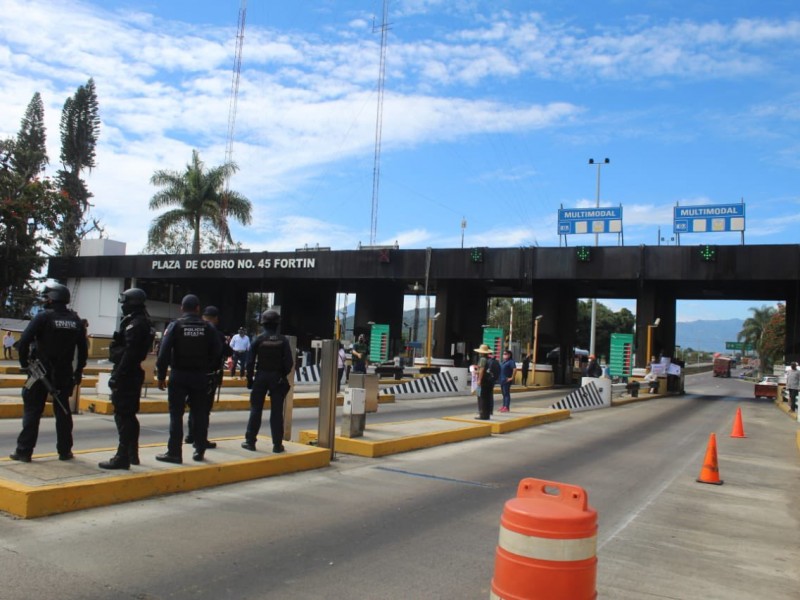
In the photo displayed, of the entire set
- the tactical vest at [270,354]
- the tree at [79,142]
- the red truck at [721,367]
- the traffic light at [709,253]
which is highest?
the tree at [79,142]

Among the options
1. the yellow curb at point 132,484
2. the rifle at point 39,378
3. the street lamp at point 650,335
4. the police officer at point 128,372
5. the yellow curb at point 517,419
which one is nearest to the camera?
the yellow curb at point 132,484

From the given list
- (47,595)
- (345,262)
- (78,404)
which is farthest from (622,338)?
(47,595)

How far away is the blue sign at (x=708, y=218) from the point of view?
32.8 metres

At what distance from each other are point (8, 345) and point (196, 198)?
16.6 meters

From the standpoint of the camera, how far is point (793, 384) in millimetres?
25406

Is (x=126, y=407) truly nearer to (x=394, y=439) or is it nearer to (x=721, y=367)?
(x=394, y=439)

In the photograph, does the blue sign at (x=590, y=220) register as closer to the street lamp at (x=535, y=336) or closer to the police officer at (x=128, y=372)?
the street lamp at (x=535, y=336)

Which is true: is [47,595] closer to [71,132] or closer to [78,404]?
[78,404]

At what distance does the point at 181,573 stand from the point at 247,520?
4.83ft

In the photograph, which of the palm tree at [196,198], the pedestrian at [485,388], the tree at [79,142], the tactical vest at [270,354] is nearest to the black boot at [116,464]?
the tactical vest at [270,354]

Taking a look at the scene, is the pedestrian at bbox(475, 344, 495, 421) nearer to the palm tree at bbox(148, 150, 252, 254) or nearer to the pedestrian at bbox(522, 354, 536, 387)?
the pedestrian at bbox(522, 354, 536, 387)

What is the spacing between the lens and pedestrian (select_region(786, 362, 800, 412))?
999 inches

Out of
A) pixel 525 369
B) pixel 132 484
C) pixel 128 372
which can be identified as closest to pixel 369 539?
pixel 132 484

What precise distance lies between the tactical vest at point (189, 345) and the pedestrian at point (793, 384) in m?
24.5
